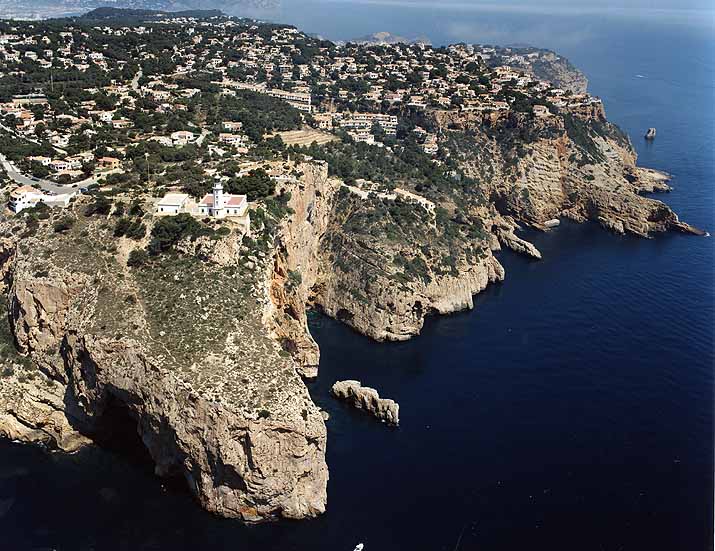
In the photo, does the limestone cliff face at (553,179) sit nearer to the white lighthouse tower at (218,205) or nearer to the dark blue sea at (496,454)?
the dark blue sea at (496,454)

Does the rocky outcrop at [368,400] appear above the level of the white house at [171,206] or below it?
below

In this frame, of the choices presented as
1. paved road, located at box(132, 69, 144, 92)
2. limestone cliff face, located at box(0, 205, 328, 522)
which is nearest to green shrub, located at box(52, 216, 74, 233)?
limestone cliff face, located at box(0, 205, 328, 522)

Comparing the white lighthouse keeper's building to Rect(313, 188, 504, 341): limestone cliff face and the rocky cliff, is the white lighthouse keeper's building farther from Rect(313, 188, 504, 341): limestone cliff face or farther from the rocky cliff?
Rect(313, 188, 504, 341): limestone cliff face

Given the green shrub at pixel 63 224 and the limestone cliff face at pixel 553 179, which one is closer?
the green shrub at pixel 63 224

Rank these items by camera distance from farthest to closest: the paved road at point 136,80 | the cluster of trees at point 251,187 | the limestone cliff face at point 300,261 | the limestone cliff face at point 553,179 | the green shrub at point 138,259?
the limestone cliff face at point 553,179
the paved road at point 136,80
the cluster of trees at point 251,187
the limestone cliff face at point 300,261
the green shrub at point 138,259

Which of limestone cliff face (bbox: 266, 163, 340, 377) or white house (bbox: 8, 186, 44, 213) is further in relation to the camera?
white house (bbox: 8, 186, 44, 213)

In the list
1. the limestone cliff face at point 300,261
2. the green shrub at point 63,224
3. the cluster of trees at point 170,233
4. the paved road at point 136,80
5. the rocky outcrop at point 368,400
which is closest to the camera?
the cluster of trees at point 170,233

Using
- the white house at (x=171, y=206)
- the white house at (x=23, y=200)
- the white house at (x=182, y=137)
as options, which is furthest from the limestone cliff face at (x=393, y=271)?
the white house at (x=23, y=200)

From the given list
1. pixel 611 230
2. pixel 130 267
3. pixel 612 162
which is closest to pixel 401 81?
pixel 612 162

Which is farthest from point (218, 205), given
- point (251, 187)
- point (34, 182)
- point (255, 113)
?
point (255, 113)
